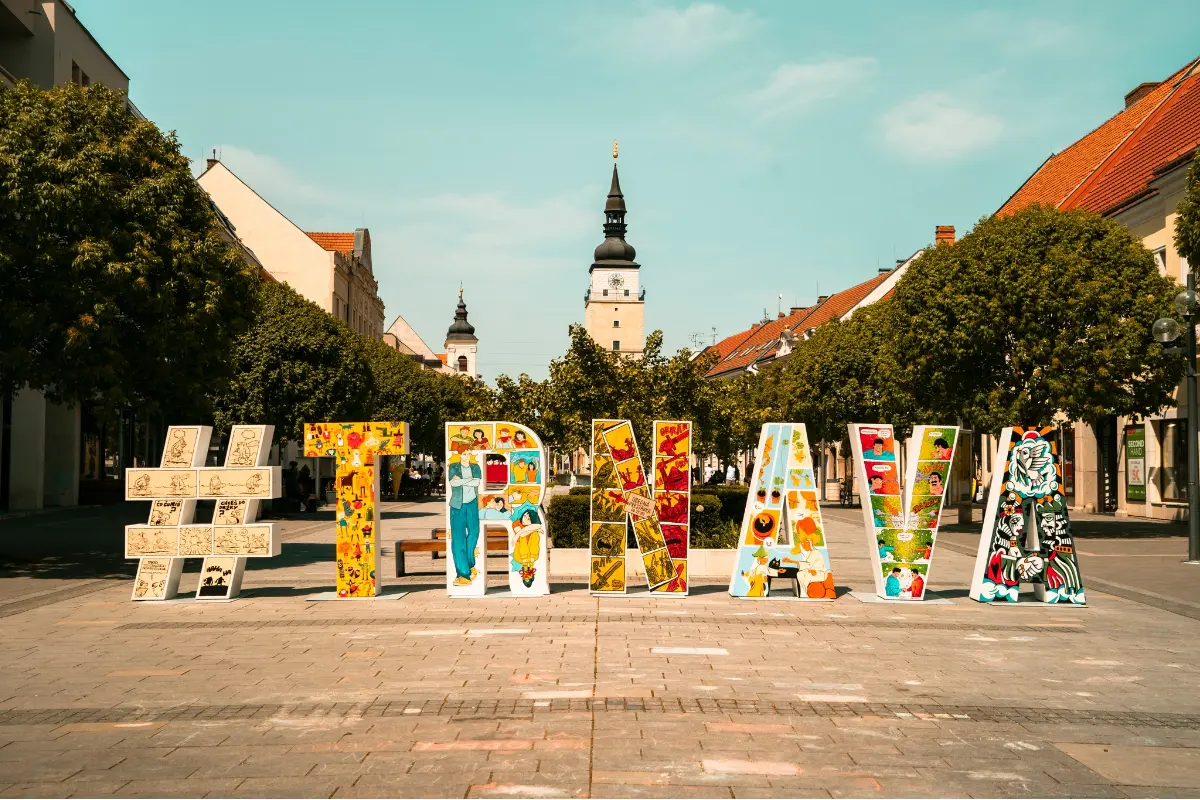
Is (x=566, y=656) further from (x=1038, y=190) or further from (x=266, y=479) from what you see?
(x=1038, y=190)

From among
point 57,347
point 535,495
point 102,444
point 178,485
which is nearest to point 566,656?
point 535,495

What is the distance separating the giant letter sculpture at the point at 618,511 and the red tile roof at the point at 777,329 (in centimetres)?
4823

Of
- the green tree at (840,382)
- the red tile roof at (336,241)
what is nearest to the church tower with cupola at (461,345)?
the red tile roof at (336,241)

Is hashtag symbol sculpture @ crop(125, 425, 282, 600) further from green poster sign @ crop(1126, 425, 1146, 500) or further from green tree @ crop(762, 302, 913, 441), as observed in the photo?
green tree @ crop(762, 302, 913, 441)

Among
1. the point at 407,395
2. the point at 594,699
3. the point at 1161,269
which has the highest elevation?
the point at 1161,269

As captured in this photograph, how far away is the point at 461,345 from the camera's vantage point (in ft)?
558

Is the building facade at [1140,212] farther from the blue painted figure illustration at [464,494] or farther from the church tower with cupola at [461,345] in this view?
the church tower with cupola at [461,345]

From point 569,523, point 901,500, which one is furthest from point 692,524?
point 901,500

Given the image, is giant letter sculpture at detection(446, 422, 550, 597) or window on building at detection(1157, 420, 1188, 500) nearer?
giant letter sculpture at detection(446, 422, 550, 597)

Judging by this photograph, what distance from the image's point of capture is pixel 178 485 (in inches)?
549

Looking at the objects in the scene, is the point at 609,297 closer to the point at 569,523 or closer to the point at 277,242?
the point at 277,242

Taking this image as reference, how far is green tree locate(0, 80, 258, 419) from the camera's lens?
1653 centimetres

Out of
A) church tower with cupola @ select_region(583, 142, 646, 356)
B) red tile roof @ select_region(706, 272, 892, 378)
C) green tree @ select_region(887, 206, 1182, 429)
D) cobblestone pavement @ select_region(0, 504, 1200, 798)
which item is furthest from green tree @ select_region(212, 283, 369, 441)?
church tower with cupola @ select_region(583, 142, 646, 356)

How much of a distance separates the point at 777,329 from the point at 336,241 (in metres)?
39.4
